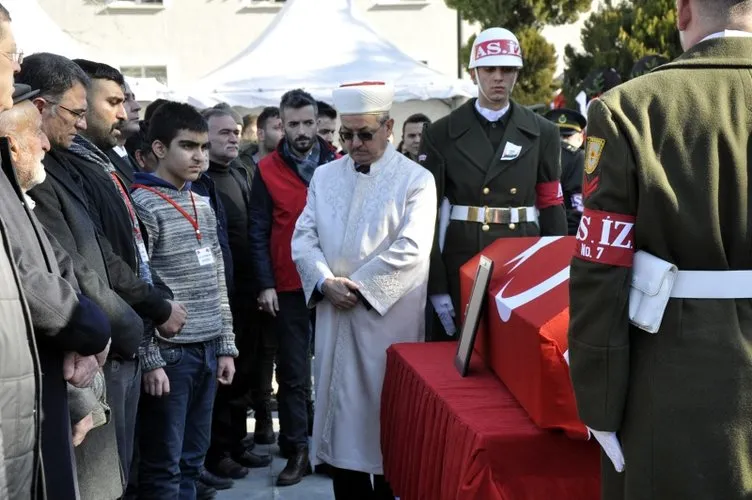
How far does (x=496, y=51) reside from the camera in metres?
4.86

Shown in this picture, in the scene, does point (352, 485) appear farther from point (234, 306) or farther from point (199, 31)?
point (199, 31)

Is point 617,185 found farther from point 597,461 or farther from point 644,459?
point 597,461

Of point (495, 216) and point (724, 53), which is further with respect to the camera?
point (495, 216)

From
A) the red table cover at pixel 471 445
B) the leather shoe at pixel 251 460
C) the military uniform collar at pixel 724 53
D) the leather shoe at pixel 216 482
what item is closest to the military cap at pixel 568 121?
the leather shoe at pixel 251 460

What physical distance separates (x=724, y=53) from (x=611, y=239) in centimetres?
49

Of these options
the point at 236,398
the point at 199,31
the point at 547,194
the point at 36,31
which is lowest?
the point at 236,398

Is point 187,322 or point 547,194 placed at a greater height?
point 547,194

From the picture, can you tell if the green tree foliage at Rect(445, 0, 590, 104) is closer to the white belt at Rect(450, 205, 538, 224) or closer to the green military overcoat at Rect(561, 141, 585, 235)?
the green military overcoat at Rect(561, 141, 585, 235)

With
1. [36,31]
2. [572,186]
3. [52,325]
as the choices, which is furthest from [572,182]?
[36,31]

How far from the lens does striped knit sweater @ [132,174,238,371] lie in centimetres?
404

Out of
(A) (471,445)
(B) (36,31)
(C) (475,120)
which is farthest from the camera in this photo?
(B) (36,31)

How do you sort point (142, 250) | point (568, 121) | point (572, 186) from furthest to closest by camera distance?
point (568, 121) → point (572, 186) → point (142, 250)

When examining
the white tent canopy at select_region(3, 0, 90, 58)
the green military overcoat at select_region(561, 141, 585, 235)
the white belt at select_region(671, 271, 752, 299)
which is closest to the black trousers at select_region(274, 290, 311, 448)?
the green military overcoat at select_region(561, 141, 585, 235)

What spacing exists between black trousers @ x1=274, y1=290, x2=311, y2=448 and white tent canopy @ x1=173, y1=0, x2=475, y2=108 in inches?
298
